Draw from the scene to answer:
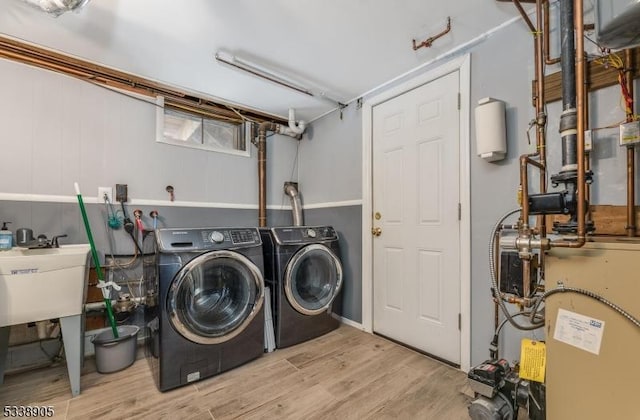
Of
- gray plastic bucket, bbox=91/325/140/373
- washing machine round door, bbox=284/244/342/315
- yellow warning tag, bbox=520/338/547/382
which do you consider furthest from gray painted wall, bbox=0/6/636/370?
gray plastic bucket, bbox=91/325/140/373

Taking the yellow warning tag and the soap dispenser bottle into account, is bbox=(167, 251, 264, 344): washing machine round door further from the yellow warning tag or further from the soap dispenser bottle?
the yellow warning tag

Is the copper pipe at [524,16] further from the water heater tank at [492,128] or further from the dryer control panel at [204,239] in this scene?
the dryer control panel at [204,239]

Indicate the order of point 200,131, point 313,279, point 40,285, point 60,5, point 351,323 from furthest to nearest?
point 200,131 → point 351,323 → point 313,279 → point 40,285 → point 60,5

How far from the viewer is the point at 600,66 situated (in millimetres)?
1360

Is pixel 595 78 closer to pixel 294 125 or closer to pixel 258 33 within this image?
pixel 258 33

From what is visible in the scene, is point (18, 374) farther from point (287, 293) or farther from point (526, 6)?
point (526, 6)

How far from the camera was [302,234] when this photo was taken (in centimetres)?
240

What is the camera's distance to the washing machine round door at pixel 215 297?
67.0 inches

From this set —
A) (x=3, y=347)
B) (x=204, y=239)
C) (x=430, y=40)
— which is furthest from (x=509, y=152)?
(x=3, y=347)

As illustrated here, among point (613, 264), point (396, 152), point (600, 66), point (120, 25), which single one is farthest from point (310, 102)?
point (613, 264)

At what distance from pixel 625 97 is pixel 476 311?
4.38 feet

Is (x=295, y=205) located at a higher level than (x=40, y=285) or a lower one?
higher

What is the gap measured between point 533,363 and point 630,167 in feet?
3.20

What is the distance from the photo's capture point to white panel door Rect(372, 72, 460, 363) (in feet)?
6.41
